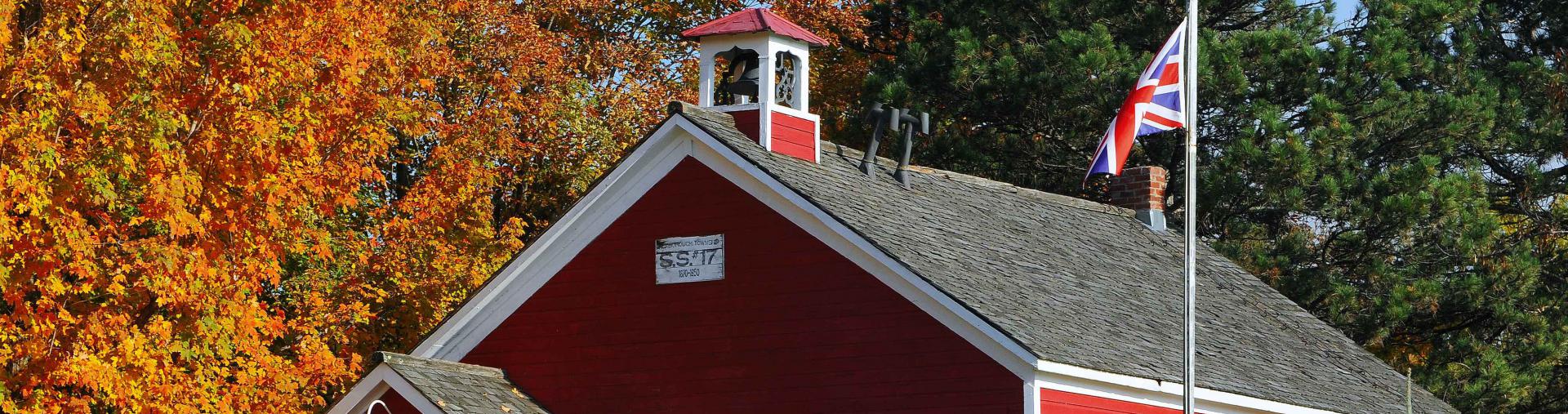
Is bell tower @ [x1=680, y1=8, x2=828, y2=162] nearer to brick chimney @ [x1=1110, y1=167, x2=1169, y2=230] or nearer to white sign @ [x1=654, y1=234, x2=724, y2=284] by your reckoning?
white sign @ [x1=654, y1=234, x2=724, y2=284]

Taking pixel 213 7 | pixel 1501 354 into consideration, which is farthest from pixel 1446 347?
pixel 213 7

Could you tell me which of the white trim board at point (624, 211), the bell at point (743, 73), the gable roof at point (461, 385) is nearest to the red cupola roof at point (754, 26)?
the bell at point (743, 73)

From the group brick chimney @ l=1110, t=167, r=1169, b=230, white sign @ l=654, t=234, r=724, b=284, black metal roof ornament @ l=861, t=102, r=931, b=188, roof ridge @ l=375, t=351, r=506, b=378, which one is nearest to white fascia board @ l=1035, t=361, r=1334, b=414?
black metal roof ornament @ l=861, t=102, r=931, b=188

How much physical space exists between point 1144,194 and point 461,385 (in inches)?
451

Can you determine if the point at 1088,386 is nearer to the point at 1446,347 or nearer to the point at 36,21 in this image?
the point at 36,21

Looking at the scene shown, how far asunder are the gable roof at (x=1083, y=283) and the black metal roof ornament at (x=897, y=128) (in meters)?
0.15

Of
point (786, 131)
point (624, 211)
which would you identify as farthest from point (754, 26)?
point (624, 211)

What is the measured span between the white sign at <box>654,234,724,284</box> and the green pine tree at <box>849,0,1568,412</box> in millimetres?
13870

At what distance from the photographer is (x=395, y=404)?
793 inches

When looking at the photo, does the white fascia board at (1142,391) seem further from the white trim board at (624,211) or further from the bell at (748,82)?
the bell at (748,82)

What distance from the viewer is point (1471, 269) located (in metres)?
32.8

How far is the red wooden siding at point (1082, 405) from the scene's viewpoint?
1953 centimetres

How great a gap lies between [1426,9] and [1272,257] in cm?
496

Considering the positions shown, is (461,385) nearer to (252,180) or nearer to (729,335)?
(729,335)
